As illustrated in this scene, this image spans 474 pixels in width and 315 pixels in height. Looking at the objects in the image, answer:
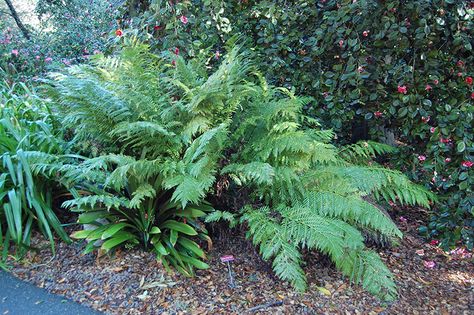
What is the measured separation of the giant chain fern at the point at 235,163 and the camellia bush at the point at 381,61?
0.28 metres

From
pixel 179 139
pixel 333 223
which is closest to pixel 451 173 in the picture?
pixel 333 223

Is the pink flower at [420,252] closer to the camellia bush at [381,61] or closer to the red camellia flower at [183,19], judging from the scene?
the camellia bush at [381,61]

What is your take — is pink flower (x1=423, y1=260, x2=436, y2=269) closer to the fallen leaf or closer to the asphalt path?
the fallen leaf

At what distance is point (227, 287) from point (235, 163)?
772 mm

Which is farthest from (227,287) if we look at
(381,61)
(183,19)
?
(183,19)

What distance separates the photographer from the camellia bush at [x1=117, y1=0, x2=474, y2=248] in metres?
2.64

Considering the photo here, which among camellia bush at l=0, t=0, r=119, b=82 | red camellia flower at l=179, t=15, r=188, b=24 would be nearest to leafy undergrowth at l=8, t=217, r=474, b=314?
red camellia flower at l=179, t=15, r=188, b=24

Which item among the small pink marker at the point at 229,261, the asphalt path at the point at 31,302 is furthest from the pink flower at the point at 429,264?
the asphalt path at the point at 31,302

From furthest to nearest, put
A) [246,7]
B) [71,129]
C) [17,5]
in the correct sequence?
1. [17,5]
2. [246,7]
3. [71,129]

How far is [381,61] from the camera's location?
288cm

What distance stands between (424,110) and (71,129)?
263cm

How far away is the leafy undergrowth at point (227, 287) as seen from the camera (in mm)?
2199

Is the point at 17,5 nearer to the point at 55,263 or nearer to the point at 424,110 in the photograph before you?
the point at 55,263

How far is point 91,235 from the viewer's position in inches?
95.7
